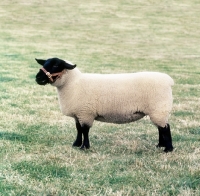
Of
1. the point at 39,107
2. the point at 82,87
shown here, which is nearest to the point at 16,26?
the point at 39,107

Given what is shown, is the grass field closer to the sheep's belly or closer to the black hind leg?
the black hind leg

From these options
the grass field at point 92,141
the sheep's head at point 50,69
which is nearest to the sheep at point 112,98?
the sheep's head at point 50,69

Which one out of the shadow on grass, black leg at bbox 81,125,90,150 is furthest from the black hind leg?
the shadow on grass

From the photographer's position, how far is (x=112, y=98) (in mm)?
5570

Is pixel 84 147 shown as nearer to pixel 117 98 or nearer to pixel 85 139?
pixel 85 139

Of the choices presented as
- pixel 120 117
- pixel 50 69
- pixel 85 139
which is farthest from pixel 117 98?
pixel 50 69

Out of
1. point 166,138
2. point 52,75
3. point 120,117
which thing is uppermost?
point 52,75

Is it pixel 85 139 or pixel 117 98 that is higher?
pixel 117 98

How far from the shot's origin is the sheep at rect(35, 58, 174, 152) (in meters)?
5.52

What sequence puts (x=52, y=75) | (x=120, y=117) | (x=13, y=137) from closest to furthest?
(x=52, y=75) < (x=120, y=117) < (x=13, y=137)

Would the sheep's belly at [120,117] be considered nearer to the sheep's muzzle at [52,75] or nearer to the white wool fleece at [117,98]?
the white wool fleece at [117,98]

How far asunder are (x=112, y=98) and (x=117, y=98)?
70mm

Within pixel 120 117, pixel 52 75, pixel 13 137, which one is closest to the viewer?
pixel 52 75

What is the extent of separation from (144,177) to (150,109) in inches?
53.0
